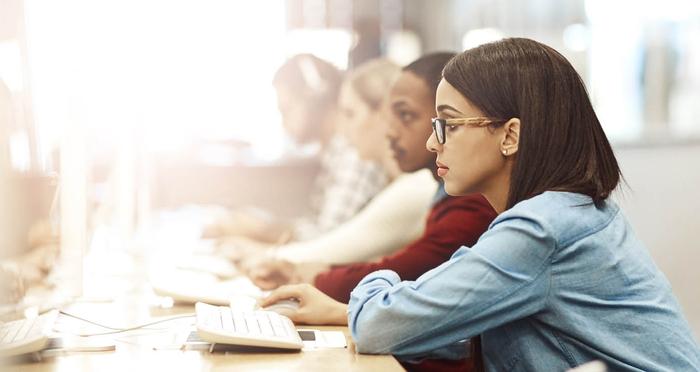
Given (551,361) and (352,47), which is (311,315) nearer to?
(551,361)

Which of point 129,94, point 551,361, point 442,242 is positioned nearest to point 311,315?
point 551,361

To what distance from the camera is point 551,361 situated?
1127 mm

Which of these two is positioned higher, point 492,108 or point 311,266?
point 492,108

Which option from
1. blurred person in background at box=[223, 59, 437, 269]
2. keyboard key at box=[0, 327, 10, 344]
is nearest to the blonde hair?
blurred person in background at box=[223, 59, 437, 269]

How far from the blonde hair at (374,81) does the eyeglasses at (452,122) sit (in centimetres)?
166

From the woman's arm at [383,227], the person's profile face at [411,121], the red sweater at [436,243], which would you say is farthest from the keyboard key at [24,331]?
the woman's arm at [383,227]

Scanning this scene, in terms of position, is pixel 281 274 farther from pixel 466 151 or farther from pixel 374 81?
pixel 374 81

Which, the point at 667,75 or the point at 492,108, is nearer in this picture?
the point at 492,108

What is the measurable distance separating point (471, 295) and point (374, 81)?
200 cm

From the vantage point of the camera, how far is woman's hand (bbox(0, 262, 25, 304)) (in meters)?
1.00

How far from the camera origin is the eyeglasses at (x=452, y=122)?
1197 millimetres

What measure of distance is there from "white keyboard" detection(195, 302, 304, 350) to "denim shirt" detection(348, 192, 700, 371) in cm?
11

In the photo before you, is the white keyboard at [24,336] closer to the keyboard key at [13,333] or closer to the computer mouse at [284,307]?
the keyboard key at [13,333]

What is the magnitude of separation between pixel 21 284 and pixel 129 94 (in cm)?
108
